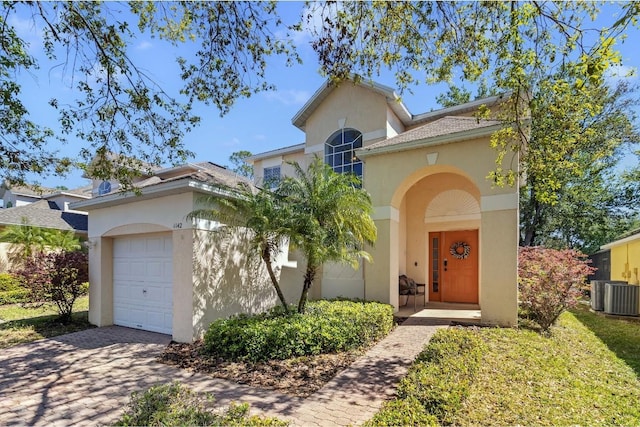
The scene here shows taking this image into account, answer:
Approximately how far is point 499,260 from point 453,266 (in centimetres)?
416

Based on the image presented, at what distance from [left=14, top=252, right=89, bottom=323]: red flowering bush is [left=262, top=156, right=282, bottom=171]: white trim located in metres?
10.2

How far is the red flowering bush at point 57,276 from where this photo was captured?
1081cm

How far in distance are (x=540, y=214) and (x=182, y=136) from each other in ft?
72.7

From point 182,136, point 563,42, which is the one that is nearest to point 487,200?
point 563,42

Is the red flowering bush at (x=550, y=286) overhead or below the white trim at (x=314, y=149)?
below

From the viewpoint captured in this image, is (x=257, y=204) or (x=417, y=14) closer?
(x=417, y=14)

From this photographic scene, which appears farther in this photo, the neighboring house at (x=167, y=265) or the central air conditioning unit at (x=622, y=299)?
the central air conditioning unit at (x=622, y=299)

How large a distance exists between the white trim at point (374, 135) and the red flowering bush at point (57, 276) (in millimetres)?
11407

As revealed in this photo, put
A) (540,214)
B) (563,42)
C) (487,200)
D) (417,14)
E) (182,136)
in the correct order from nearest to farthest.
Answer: (563,42) < (417,14) < (182,136) < (487,200) < (540,214)

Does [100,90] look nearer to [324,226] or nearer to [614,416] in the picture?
[324,226]

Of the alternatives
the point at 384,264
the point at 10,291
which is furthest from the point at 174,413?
the point at 10,291

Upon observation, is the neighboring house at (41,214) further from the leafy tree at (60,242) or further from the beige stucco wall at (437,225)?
the beige stucco wall at (437,225)

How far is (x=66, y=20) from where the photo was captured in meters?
6.09

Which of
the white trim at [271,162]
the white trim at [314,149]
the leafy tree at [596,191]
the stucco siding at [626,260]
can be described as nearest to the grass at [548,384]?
the stucco siding at [626,260]
